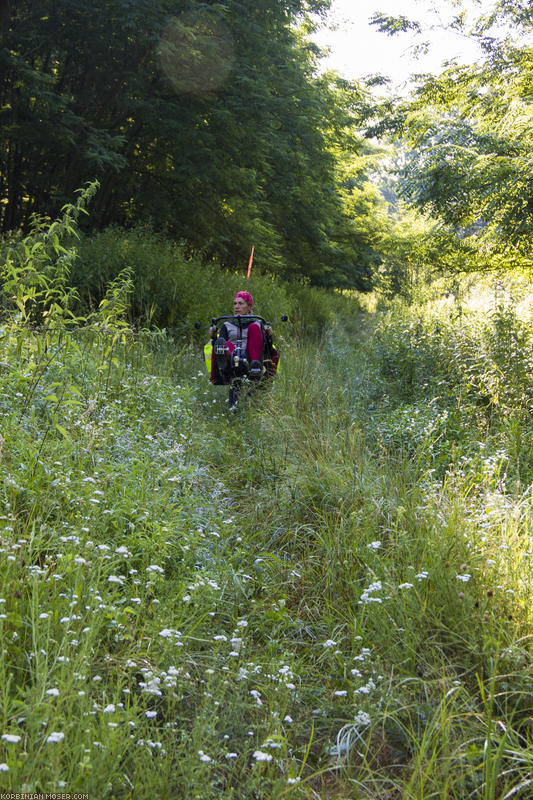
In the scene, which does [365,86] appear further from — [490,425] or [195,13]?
[490,425]

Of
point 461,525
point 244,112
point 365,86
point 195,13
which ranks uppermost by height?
point 365,86

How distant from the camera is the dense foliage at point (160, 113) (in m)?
12.9

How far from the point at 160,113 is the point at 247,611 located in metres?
13.9

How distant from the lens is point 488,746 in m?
2.22

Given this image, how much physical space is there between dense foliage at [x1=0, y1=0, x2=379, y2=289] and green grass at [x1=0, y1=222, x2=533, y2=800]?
879 cm

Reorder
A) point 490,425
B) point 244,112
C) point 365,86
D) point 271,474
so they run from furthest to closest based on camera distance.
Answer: point 365,86 < point 244,112 < point 490,425 < point 271,474

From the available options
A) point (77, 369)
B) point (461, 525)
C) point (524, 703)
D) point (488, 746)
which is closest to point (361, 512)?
point (461, 525)

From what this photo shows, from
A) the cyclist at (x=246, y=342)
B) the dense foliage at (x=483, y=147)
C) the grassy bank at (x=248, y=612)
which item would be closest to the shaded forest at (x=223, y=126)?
the dense foliage at (x=483, y=147)

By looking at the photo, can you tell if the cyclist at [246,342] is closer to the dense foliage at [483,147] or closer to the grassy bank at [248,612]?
Answer: the grassy bank at [248,612]

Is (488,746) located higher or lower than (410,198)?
lower

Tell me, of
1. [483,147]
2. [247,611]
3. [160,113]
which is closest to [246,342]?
[247,611]

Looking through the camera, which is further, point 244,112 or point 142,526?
point 244,112

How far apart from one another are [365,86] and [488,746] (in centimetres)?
2608

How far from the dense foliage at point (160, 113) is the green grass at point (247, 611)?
28.8 ft
